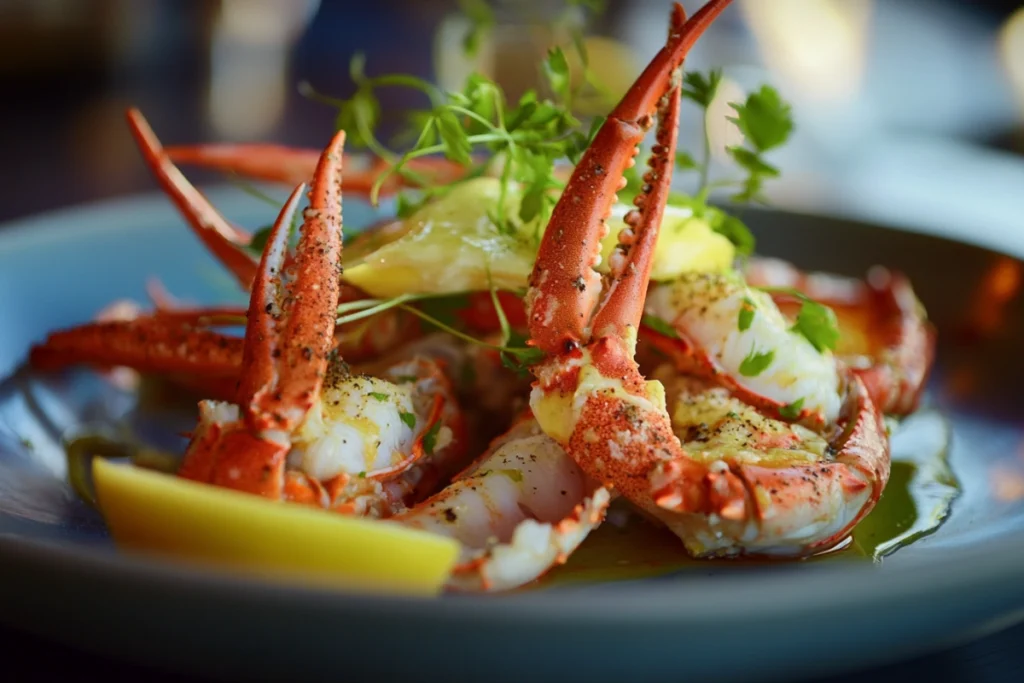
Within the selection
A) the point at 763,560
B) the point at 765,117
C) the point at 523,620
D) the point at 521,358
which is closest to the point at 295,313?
the point at 521,358

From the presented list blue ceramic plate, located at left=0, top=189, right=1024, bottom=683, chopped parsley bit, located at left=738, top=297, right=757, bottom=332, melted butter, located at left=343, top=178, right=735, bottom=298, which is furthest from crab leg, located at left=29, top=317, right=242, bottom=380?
chopped parsley bit, located at left=738, top=297, right=757, bottom=332

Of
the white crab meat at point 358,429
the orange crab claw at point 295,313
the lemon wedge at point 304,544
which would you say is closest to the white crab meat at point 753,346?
the white crab meat at point 358,429

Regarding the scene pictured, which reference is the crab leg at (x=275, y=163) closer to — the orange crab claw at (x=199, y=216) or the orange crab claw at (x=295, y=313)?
the orange crab claw at (x=199, y=216)

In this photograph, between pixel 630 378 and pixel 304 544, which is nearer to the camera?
pixel 304 544

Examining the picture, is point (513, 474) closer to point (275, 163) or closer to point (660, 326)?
point (660, 326)

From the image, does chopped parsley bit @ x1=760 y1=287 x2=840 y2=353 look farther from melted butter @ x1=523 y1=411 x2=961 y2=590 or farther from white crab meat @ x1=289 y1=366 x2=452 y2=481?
white crab meat @ x1=289 y1=366 x2=452 y2=481
